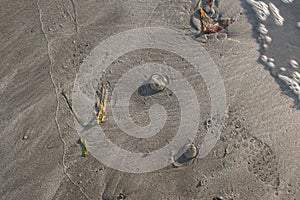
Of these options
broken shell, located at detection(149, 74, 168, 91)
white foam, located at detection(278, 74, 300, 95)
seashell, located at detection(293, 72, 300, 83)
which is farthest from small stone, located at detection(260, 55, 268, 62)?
broken shell, located at detection(149, 74, 168, 91)

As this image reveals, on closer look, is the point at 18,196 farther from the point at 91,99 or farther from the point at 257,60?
the point at 257,60

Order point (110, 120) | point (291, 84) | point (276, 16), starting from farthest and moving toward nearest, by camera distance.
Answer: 1. point (276, 16)
2. point (291, 84)
3. point (110, 120)

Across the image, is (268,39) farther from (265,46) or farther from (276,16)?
(276,16)

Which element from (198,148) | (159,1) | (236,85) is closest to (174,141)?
(198,148)

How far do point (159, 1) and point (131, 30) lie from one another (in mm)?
480

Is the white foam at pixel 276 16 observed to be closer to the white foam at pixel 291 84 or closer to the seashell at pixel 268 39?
the seashell at pixel 268 39

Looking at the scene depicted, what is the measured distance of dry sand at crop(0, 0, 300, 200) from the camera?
3230mm

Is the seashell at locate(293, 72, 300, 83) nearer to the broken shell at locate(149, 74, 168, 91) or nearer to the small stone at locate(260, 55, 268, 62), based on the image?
the small stone at locate(260, 55, 268, 62)

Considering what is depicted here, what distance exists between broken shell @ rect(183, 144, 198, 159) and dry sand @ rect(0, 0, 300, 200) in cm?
7

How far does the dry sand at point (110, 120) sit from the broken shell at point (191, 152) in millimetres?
69

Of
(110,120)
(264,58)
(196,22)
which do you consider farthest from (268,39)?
(110,120)

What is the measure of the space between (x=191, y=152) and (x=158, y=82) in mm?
834

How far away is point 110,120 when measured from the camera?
10.9ft

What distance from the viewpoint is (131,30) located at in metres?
3.49
